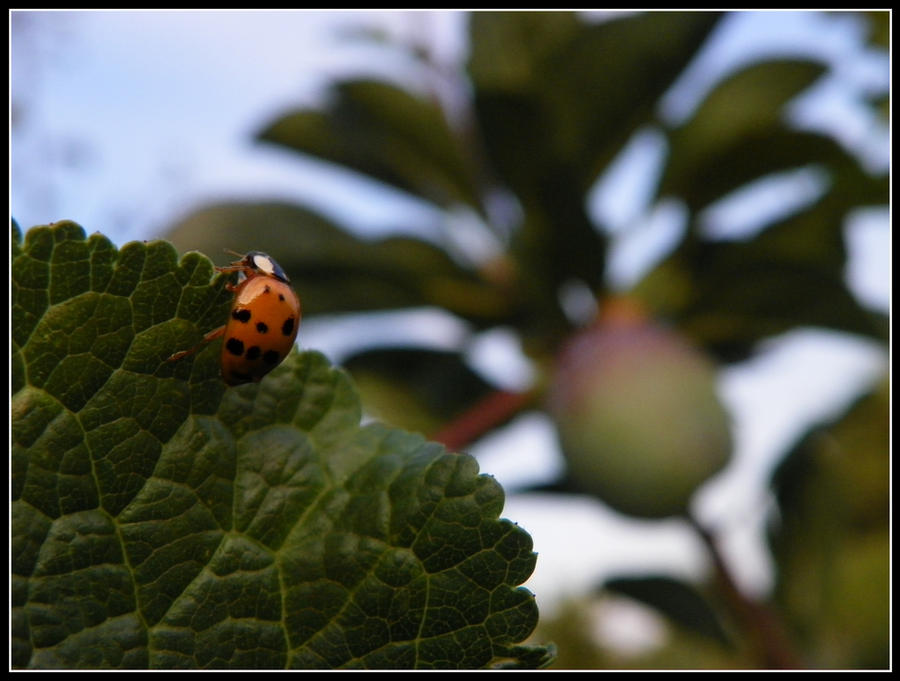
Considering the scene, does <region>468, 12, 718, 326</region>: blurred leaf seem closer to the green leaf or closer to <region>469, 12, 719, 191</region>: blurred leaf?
<region>469, 12, 719, 191</region>: blurred leaf

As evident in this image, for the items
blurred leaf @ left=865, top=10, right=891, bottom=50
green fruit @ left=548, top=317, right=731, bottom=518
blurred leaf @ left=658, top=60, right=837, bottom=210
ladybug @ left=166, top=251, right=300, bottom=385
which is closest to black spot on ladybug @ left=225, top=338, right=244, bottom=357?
ladybug @ left=166, top=251, right=300, bottom=385

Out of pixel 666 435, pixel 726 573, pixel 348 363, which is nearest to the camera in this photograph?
pixel 666 435

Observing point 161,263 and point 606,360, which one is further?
point 606,360

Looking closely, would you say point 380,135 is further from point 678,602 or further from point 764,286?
point 678,602

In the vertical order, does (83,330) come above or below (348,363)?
below

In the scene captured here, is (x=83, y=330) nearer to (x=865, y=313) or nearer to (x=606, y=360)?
(x=606, y=360)

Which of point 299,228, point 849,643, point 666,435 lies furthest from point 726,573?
point 299,228

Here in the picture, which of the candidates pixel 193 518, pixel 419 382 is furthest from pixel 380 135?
pixel 193 518
